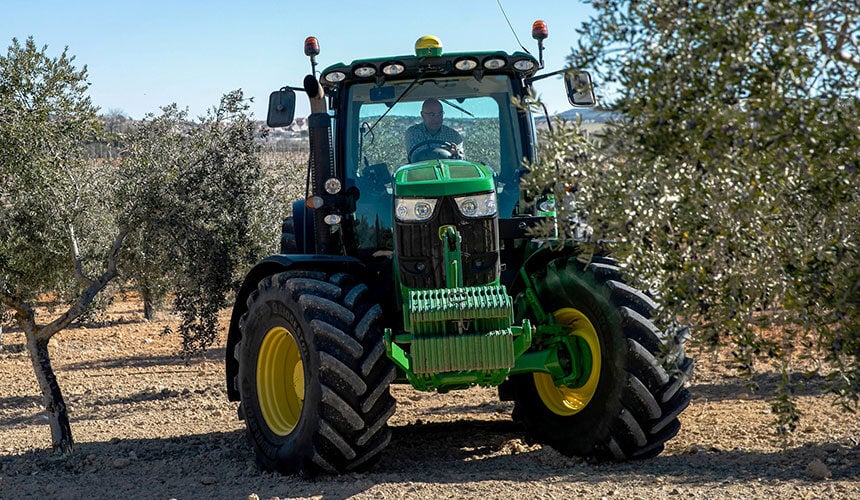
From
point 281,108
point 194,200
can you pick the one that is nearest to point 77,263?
point 194,200

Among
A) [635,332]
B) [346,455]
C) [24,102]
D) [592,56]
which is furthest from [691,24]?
[24,102]

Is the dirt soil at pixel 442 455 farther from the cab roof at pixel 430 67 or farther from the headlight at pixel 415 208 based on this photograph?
the cab roof at pixel 430 67

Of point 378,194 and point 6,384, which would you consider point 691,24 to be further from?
point 6,384

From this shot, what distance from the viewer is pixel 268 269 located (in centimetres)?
666

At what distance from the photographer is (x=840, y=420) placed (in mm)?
7109

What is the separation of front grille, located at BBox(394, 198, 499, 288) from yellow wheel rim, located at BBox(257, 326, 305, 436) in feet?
3.43

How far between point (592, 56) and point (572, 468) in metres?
A: 3.22

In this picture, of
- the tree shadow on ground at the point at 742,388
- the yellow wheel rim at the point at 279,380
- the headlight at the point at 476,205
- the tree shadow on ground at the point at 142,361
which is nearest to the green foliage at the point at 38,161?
the yellow wheel rim at the point at 279,380

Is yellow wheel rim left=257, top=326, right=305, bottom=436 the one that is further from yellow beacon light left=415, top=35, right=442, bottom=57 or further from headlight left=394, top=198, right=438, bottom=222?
yellow beacon light left=415, top=35, right=442, bottom=57

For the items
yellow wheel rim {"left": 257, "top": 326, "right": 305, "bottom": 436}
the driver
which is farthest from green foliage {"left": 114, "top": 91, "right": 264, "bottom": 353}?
the driver

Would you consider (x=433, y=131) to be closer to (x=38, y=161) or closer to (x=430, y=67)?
→ (x=430, y=67)

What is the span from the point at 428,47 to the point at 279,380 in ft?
7.79

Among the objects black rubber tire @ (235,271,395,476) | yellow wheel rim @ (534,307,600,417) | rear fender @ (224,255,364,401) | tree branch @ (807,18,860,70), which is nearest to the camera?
tree branch @ (807,18,860,70)

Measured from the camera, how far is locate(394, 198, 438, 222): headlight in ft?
19.2
